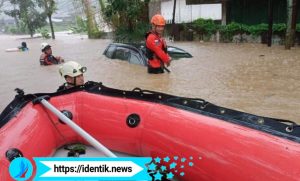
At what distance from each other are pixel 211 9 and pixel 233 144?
16.5m

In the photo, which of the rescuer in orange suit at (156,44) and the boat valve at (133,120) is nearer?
the boat valve at (133,120)

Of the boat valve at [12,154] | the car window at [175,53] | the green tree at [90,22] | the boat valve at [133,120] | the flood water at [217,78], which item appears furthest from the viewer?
the green tree at [90,22]

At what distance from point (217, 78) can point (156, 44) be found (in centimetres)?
195

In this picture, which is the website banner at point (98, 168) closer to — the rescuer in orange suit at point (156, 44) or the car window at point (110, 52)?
the rescuer in orange suit at point (156, 44)

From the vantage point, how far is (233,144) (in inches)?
120

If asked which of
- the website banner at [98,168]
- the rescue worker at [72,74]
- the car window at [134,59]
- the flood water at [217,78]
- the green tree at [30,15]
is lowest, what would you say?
the flood water at [217,78]

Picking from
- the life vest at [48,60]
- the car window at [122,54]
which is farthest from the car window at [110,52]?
the life vest at [48,60]

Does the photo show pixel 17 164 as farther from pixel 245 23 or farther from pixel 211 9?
pixel 211 9

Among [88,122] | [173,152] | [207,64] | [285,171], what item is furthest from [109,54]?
[285,171]

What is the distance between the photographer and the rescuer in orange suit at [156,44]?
705 centimetres

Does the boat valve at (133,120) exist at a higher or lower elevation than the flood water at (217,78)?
higher

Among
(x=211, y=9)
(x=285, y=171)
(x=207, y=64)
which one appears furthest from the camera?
(x=211, y=9)

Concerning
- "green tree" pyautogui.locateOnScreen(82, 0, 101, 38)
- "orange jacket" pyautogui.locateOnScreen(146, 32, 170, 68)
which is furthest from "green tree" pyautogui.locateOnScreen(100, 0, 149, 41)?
"orange jacket" pyautogui.locateOnScreen(146, 32, 170, 68)

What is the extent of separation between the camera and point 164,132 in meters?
3.57
